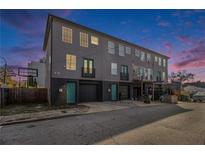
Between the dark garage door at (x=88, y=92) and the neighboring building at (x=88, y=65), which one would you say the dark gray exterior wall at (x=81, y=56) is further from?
the dark garage door at (x=88, y=92)

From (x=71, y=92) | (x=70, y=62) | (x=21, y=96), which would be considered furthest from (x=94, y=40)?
(x=21, y=96)

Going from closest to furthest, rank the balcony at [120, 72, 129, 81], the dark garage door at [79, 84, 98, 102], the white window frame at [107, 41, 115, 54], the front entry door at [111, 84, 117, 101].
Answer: the dark garage door at [79, 84, 98, 102]
the white window frame at [107, 41, 115, 54]
the front entry door at [111, 84, 117, 101]
the balcony at [120, 72, 129, 81]

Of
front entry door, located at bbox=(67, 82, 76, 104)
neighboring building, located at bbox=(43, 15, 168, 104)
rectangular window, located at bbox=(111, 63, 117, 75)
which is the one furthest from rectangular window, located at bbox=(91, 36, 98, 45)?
front entry door, located at bbox=(67, 82, 76, 104)

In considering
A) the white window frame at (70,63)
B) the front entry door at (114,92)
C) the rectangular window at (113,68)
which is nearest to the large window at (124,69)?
the rectangular window at (113,68)

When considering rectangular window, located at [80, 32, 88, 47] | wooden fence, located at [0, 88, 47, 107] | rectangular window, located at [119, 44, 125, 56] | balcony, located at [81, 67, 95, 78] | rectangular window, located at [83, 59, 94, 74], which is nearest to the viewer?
wooden fence, located at [0, 88, 47, 107]

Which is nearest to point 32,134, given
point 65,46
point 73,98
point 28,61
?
point 73,98

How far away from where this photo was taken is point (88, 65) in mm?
16172

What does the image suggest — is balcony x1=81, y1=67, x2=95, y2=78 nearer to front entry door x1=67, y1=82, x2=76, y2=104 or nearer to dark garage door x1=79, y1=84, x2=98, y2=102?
dark garage door x1=79, y1=84, x2=98, y2=102

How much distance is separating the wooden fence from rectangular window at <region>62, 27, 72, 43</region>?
5985mm

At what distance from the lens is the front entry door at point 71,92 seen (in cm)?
1456

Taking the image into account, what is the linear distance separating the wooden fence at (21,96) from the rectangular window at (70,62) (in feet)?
13.2

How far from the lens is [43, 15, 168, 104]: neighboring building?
13719mm

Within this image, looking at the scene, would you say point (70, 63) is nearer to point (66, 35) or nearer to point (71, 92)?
point (66, 35)
